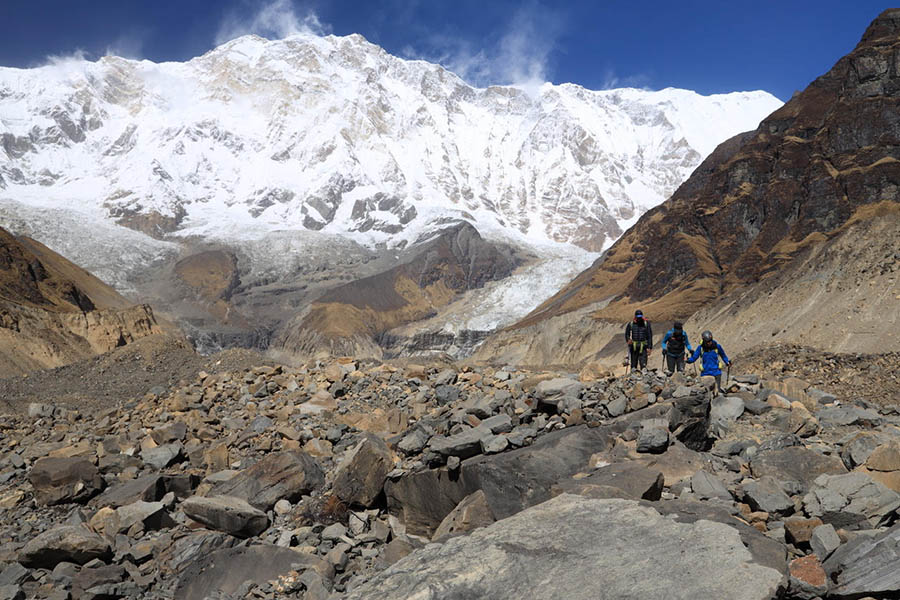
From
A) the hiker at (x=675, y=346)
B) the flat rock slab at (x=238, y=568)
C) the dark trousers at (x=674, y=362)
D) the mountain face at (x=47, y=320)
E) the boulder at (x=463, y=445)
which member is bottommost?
the flat rock slab at (x=238, y=568)

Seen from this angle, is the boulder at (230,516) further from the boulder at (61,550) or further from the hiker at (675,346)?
the hiker at (675,346)

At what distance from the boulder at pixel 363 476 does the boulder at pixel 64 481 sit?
13.9 ft

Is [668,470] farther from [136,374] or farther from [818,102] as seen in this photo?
[818,102]

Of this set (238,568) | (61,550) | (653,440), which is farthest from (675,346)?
(61,550)

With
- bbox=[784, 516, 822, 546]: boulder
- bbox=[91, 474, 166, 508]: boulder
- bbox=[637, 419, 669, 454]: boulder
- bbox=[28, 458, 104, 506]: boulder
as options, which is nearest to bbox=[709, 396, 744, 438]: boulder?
bbox=[637, 419, 669, 454]: boulder

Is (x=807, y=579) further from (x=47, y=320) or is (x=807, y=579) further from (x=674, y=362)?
(x=47, y=320)

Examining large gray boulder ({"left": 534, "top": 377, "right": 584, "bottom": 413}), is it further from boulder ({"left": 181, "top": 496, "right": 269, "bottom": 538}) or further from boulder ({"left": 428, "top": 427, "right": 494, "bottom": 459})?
boulder ({"left": 181, "top": 496, "right": 269, "bottom": 538})

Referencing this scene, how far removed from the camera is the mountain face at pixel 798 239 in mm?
33800

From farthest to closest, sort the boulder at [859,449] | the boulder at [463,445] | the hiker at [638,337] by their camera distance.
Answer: the hiker at [638,337] → the boulder at [463,445] → the boulder at [859,449]

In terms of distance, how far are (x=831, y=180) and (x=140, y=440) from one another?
2391 inches

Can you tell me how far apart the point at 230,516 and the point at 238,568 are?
97cm

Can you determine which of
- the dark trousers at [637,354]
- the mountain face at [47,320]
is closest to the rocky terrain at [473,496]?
the dark trousers at [637,354]

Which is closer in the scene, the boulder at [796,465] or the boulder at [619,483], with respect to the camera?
the boulder at [619,483]

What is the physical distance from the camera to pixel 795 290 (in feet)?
126
